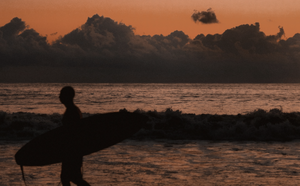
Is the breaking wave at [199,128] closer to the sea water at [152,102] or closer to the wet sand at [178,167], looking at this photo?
the wet sand at [178,167]

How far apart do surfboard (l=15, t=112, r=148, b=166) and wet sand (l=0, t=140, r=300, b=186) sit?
6.57ft

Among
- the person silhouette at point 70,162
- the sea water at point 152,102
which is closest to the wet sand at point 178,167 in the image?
the person silhouette at point 70,162

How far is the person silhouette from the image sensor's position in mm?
5199

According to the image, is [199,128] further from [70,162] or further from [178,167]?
[70,162]

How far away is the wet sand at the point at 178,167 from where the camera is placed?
313 inches

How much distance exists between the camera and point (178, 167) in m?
9.47

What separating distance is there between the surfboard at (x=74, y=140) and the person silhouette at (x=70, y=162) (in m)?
0.09

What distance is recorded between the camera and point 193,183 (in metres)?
7.69

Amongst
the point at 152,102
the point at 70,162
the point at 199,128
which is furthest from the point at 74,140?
the point at 152,102

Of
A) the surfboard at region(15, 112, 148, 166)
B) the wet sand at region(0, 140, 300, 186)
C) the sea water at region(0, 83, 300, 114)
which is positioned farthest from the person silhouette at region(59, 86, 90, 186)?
the sea water at region(0, 83, 300, 114)

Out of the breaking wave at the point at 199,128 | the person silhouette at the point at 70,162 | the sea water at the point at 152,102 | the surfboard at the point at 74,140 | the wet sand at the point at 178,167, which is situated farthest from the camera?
the sea water at the point at 152,102

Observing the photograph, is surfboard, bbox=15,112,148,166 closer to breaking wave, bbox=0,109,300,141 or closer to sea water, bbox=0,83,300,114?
breaking wave, bbox=0,109,300,141

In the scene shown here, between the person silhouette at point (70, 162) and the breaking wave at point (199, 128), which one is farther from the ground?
the person silhouette at point (70, 162)

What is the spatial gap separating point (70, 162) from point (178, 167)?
15.8 ft
